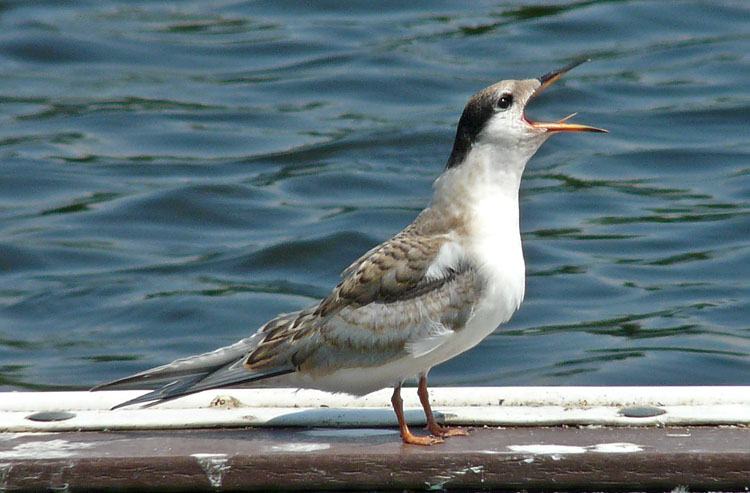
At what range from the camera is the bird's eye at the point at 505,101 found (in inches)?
Answer: 213

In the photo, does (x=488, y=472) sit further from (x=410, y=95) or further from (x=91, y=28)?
(x=91, y=28)

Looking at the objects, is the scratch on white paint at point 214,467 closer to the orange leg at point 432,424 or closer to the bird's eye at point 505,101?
the orange leg at point 432,424

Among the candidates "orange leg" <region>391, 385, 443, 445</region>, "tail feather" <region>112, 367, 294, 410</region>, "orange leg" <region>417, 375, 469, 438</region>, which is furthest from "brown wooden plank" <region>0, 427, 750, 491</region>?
A: "tail feather" <region>112, 367, 294, 410</region>

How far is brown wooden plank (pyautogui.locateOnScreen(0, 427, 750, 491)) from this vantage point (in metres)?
4.45

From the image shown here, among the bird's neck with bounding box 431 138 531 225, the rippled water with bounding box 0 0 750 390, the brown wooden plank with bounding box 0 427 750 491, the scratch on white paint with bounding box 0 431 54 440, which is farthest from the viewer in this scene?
the rippled water with bounding box 0 0 750 390

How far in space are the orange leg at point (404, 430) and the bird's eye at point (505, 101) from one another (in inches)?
49.5

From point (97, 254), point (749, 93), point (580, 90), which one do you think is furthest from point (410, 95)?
point (97, 254)

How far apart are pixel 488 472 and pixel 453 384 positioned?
4.36m

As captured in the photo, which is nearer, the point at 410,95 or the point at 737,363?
the point at 737,363

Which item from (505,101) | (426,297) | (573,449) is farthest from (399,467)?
(505,101)

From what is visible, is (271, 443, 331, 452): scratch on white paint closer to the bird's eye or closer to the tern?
the tern

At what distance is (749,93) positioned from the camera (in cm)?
1462

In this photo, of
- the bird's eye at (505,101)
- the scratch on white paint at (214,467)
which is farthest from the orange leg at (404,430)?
the bird's eye at (505,101)

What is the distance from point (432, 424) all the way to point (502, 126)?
1.29 m
